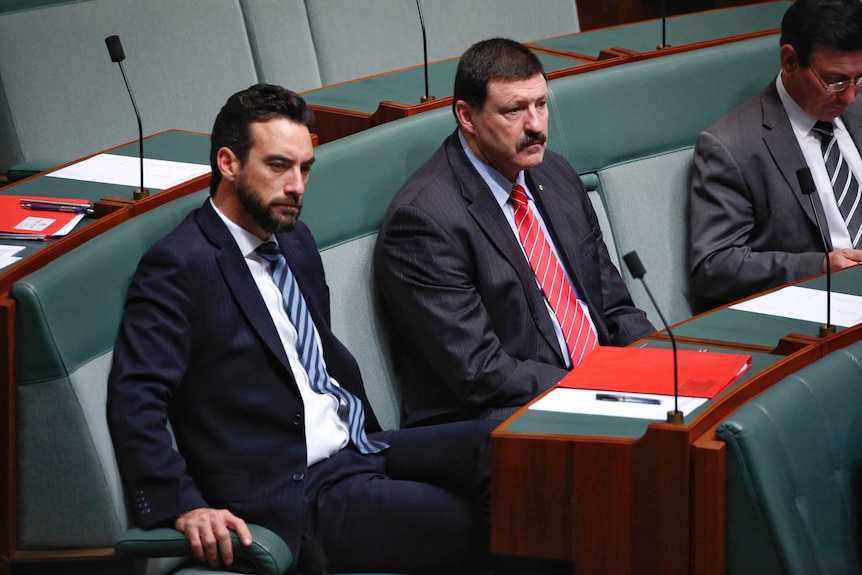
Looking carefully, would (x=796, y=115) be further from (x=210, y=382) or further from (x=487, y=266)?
(x=210, y=382)

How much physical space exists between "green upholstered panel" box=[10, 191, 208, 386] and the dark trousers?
27 centimetres

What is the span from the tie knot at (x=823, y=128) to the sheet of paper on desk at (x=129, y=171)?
0.92m

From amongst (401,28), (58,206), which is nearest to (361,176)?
(58,206)

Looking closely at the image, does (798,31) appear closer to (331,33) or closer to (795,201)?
(795,201)

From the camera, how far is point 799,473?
108 centimetres

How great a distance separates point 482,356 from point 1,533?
1.83 feet

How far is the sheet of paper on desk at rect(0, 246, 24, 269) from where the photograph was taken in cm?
121

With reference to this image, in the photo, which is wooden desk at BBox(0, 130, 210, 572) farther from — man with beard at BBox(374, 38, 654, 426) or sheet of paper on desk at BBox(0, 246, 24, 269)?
man with beard at BBox(374, 38, 654, 426)

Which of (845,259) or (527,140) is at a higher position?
(527,140)

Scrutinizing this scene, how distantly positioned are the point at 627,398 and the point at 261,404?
370mm

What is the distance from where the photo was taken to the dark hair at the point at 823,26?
1719mm

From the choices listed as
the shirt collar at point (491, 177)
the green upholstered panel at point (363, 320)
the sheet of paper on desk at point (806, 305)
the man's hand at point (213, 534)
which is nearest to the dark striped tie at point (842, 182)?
the sheet of paper on desk at point (806, 305)

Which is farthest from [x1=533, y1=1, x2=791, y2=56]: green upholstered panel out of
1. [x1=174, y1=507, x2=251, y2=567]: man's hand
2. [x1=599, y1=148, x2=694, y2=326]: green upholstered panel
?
[x1=174, y1=507, x2=251, y2=567]: man's hand

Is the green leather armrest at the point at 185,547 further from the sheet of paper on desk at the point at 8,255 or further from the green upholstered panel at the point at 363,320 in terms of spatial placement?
the green upholstered panel at the point at 363,320
